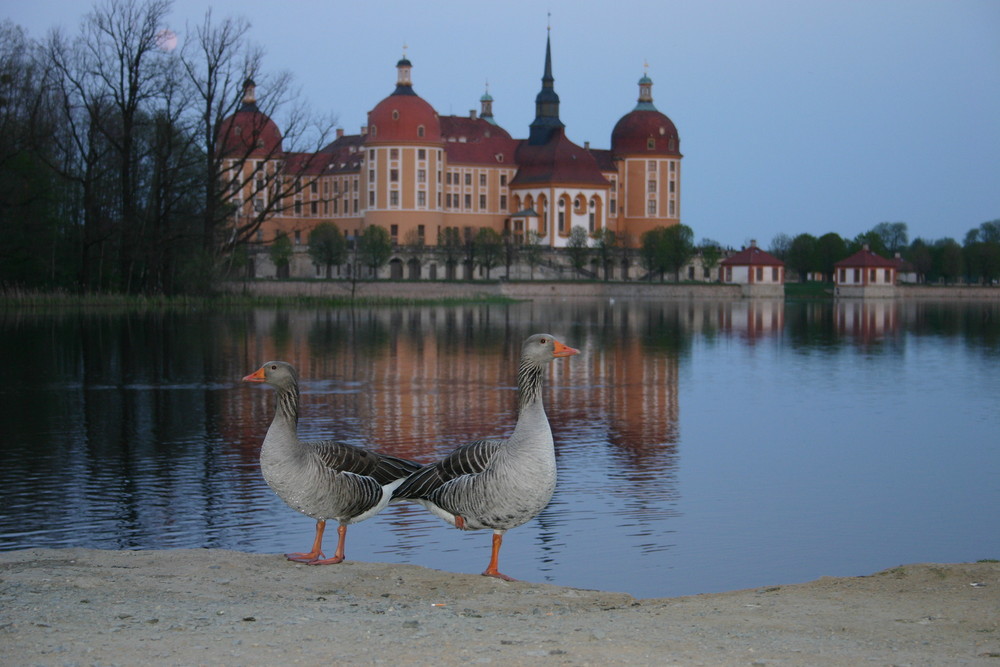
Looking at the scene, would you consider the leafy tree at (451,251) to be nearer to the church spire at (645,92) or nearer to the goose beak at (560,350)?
the church spire at (645,92)

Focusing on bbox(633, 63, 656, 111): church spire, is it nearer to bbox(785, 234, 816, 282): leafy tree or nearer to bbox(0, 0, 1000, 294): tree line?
bbox(785, 234, 816, 282): leafy tree

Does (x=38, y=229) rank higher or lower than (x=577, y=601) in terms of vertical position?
higher

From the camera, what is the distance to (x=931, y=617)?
701 centimetres

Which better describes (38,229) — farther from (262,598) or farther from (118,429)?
(262,598)

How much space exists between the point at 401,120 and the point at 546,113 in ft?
60.1

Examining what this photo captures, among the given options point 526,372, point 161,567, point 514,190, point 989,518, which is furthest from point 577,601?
point 514,190

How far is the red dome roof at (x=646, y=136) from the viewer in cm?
12288

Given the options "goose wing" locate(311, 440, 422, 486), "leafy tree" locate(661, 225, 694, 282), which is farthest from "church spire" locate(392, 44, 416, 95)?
"goose wing" locate(311, 440, 422, 486)

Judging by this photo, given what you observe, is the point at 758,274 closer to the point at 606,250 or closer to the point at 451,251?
the point at 606,250

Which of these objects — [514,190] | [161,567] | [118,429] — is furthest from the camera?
[514,190]

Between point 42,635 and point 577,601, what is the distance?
306cm

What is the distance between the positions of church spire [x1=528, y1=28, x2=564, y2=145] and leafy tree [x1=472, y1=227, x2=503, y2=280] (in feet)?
66.0

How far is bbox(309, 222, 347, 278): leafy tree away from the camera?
3866 inches

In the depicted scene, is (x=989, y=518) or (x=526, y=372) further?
(x=989, y=518)
